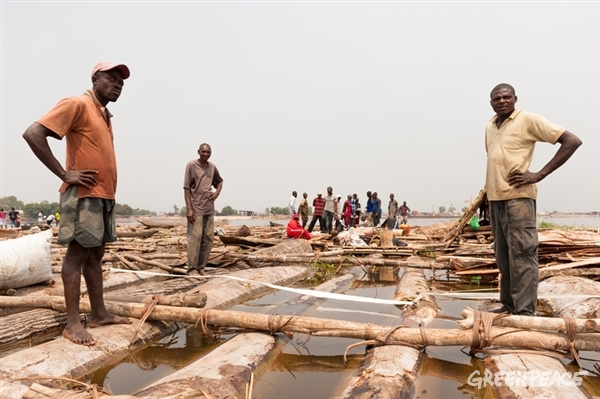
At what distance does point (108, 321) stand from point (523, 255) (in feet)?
10.6

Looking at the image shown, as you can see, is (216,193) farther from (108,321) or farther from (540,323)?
(540,323)

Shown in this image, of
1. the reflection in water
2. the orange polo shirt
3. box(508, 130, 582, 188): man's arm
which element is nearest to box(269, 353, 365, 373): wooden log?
the reflection in water

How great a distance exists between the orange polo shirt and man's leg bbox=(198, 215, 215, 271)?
2995mm

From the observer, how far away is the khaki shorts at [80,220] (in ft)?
8.92

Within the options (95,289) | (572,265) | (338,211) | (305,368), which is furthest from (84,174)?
(338,211)

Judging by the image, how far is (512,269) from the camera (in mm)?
3238

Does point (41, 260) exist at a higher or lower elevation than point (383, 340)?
higher

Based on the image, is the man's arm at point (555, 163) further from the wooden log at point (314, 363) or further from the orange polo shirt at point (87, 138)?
the orange polo shirt at point (87, 138)

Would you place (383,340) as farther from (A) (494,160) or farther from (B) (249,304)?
(B) (249,304)

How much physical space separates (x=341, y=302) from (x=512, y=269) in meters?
1.84

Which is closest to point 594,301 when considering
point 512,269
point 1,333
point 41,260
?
point 512,269

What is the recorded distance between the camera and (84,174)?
2752mm

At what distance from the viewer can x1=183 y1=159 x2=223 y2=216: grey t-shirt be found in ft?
19.4

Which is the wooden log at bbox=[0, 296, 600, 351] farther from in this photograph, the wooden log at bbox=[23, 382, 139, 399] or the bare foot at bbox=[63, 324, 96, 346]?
the wooden log at bbox=[23, 382, 139, 399]
